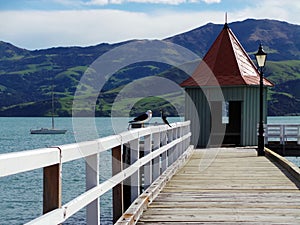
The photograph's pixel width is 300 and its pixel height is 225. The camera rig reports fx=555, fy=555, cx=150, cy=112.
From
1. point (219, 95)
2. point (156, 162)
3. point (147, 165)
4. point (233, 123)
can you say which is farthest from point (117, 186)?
point (233, 123)

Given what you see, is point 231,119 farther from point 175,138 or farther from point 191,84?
point 175,138

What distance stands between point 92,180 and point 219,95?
1979 centimetres

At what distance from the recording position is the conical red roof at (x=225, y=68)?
24.6 meters

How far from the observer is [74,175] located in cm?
3550

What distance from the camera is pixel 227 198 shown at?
9148mm

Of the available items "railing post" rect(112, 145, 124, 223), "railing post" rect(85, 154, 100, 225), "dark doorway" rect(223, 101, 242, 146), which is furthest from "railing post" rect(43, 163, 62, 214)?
"dark doorway" rect(223, 101, 242, 146)

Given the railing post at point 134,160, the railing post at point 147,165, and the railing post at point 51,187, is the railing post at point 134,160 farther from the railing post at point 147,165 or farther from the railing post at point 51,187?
the railing post at point 51,187

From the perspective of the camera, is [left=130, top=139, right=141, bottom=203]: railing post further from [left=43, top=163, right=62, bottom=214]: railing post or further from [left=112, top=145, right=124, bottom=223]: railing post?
[left=43, top=163, right=62, bottom=214]: railing post

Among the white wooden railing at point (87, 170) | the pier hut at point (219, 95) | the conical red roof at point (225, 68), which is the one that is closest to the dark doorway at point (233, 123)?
the pier hut at point (219, 95)

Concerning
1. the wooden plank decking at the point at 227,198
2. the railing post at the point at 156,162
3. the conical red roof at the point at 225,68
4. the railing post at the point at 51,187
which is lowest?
the wooden plank decking at the point at 227,198

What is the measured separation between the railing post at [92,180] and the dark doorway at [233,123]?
22921 mm

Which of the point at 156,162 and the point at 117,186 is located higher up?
the point at 117,186

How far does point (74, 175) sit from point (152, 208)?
2802 cm

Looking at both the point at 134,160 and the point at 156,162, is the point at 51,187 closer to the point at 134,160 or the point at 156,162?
the point at 134,160
